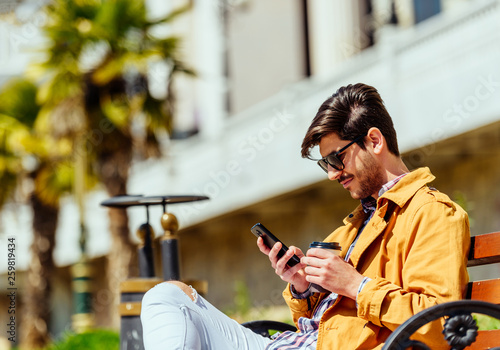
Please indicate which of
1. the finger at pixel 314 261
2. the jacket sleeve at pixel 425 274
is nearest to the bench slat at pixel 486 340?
the jacket sleeve at pixel 425 274

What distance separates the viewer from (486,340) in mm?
2693

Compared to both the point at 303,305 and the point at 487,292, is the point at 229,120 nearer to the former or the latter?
the point at 303,305

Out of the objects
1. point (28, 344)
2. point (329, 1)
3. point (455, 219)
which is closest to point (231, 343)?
point (455, 219)

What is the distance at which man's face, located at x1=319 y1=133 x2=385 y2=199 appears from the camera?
2.78 meters

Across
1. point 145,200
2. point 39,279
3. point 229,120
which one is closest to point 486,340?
point 145,200

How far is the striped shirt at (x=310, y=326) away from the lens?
279 cm

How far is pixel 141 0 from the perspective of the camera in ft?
45.0

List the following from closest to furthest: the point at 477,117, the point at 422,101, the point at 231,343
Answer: the point at 231,343 → the point at 477,117 → the point at 422,101

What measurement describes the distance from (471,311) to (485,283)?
0.28 meters

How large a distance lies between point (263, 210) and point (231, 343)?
12463 millimetres

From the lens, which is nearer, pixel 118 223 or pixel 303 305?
pixel 303 305

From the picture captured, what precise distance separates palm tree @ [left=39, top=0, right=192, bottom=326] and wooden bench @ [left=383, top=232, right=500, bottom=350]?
37.6 ft

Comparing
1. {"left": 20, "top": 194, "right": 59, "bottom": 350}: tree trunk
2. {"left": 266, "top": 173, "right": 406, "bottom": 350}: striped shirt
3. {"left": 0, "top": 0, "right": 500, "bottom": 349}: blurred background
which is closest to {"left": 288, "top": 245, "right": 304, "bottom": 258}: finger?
{"left": 266, "top": 173, "right": 406, "bottom": 350}: striped shirt

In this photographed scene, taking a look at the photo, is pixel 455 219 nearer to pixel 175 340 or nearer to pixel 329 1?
pixel 175 340
